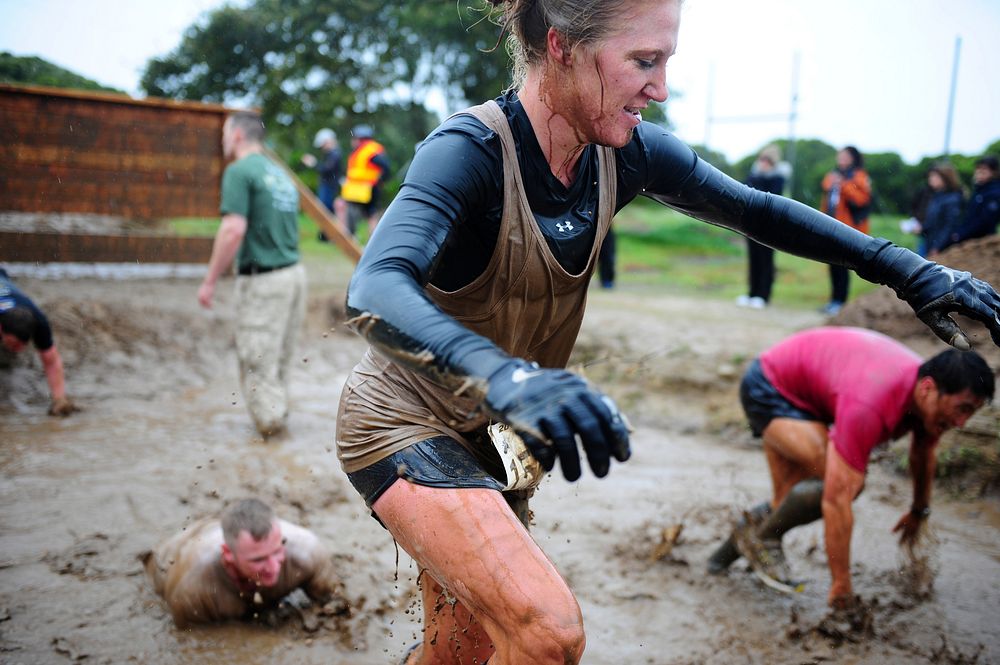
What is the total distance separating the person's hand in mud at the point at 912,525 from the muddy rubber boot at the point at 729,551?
642 mm

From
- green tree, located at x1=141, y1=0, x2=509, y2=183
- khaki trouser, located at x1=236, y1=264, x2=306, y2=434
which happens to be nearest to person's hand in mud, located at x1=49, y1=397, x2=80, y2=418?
khaki trouser, located at x1=236, y1=264, x2=306, y2=434

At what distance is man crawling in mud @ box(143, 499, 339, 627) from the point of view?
3525 mm

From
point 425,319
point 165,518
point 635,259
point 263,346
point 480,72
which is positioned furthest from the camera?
point 480,72

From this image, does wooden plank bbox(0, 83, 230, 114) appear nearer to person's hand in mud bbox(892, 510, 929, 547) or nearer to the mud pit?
the mud pit

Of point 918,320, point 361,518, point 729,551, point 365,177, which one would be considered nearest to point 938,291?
point 729,551

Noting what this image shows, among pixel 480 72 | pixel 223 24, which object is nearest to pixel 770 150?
pixel 480 72

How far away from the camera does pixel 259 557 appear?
352 cm

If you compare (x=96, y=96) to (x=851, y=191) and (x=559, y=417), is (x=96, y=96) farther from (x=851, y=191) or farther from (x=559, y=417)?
(x=559, y=417)

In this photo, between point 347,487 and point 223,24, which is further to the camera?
point 223,24

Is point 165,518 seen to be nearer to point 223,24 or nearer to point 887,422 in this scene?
point 887,422

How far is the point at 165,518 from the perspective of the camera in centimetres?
463

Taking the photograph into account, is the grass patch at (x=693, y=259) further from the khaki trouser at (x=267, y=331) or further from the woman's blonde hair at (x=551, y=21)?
the woman's blonde hair at (x=551, y=21)

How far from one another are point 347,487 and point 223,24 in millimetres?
16269

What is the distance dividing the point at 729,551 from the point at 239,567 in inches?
99.0
